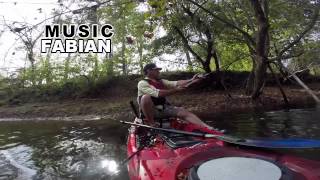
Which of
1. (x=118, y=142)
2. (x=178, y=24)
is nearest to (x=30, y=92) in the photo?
(x=178, y=24)

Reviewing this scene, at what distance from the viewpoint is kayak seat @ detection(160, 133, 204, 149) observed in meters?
5.54

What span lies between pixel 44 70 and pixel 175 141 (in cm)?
1550

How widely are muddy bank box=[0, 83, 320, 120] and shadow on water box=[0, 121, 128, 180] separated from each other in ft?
7.22

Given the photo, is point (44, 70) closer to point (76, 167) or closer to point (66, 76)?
point (66, 76)

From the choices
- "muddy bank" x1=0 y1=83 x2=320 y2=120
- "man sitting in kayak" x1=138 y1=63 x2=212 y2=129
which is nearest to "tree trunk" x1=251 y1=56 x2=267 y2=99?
"muddy bank" x1=0 y1=83 x2=320 y2=120

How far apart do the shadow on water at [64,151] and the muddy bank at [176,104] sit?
7.22ft

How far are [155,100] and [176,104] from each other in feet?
25.3

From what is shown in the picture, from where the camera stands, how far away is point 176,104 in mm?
15648

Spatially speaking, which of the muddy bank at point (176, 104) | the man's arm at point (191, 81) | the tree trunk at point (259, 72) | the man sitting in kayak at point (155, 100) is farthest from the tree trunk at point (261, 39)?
the man sitting in kayak at point (155, 100)

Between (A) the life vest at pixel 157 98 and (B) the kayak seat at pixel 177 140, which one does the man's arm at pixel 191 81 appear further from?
(B) the kayak seat at pixel 177 140

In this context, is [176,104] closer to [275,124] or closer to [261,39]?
[261,39]

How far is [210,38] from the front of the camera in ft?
54.6

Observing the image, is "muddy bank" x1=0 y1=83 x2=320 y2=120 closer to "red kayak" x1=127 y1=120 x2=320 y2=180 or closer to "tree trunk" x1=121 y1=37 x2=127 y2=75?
"tree trunk" x1=121 y1=37 x2=127 y2=75

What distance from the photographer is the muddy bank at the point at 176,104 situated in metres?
14.4
